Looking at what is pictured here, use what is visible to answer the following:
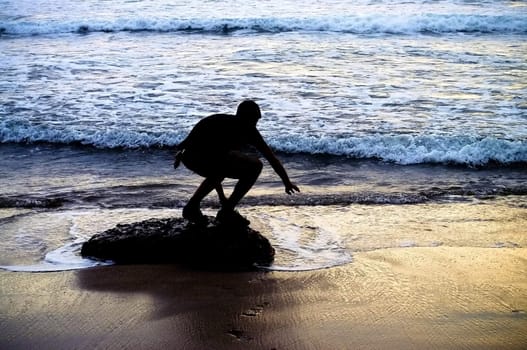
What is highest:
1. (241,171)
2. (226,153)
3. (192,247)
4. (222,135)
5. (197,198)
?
(222,135)

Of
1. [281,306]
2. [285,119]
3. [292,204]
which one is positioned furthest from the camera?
[285,119]

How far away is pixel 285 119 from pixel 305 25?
40.4ft

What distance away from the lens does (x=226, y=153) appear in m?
5.64

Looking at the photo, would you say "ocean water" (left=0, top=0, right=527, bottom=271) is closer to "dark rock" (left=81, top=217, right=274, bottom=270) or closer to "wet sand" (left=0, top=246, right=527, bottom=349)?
"dark rock" (left=81, top=217, right=274, bottom=270)

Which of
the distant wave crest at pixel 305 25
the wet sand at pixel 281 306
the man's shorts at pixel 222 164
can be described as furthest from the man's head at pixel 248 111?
the distant wave crest at pixel 305 25

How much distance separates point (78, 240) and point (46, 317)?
177 cm

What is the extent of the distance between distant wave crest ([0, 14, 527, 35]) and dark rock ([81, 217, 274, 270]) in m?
18.1

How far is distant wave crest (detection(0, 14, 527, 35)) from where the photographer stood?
900 inches

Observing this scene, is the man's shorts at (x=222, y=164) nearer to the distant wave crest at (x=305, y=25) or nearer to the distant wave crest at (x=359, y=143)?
the distant wave crest at (x=359, y=143)

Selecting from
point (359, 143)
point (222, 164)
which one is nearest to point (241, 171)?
point (222, 164)

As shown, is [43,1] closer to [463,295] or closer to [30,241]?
[30,241]

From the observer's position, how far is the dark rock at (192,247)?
224 inches

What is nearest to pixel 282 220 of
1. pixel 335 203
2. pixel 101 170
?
pixel 335 203

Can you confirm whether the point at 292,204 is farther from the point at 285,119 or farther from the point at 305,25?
the point at 305,25
